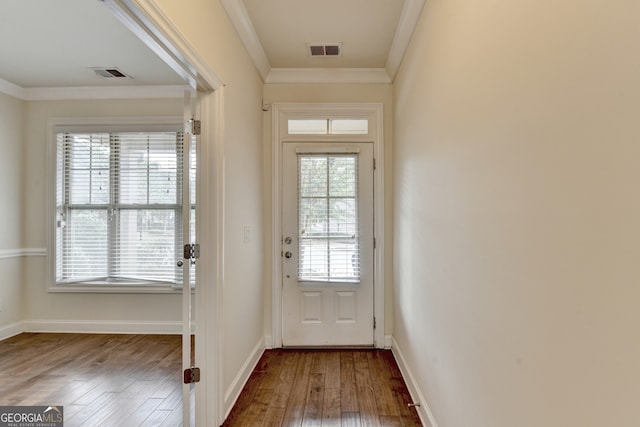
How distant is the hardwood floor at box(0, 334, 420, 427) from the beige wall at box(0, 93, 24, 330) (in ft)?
1.46

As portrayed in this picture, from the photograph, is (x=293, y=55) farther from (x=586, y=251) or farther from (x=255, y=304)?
(x=586, y=251)

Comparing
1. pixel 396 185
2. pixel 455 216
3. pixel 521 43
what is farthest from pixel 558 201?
pixel 396 185

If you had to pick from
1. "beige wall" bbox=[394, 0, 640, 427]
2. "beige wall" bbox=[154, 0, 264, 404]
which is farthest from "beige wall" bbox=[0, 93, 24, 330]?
"beige wall" bbox=[394, 0, 640, 427]

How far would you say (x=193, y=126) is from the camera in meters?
1.86

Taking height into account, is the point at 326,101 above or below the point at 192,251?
above

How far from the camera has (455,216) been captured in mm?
1477

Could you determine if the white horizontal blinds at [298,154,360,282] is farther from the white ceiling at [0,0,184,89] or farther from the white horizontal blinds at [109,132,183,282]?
the white ceiling at [0,0,184,89]

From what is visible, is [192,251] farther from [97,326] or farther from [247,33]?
[97,326]

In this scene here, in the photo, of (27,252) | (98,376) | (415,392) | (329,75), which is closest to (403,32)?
(329,75)

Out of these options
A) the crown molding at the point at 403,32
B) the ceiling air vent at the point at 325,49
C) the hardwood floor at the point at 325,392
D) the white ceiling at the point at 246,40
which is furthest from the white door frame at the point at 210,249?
the crown molding at the point at 403,32

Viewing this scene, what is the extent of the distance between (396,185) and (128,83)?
122 inches

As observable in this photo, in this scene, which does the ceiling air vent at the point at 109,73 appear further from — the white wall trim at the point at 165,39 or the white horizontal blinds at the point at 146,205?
the white wall trim at the point at 165,39

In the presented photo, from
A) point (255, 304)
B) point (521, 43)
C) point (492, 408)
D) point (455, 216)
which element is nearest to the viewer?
point (521, 43)

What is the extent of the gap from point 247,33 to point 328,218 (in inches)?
67.2
